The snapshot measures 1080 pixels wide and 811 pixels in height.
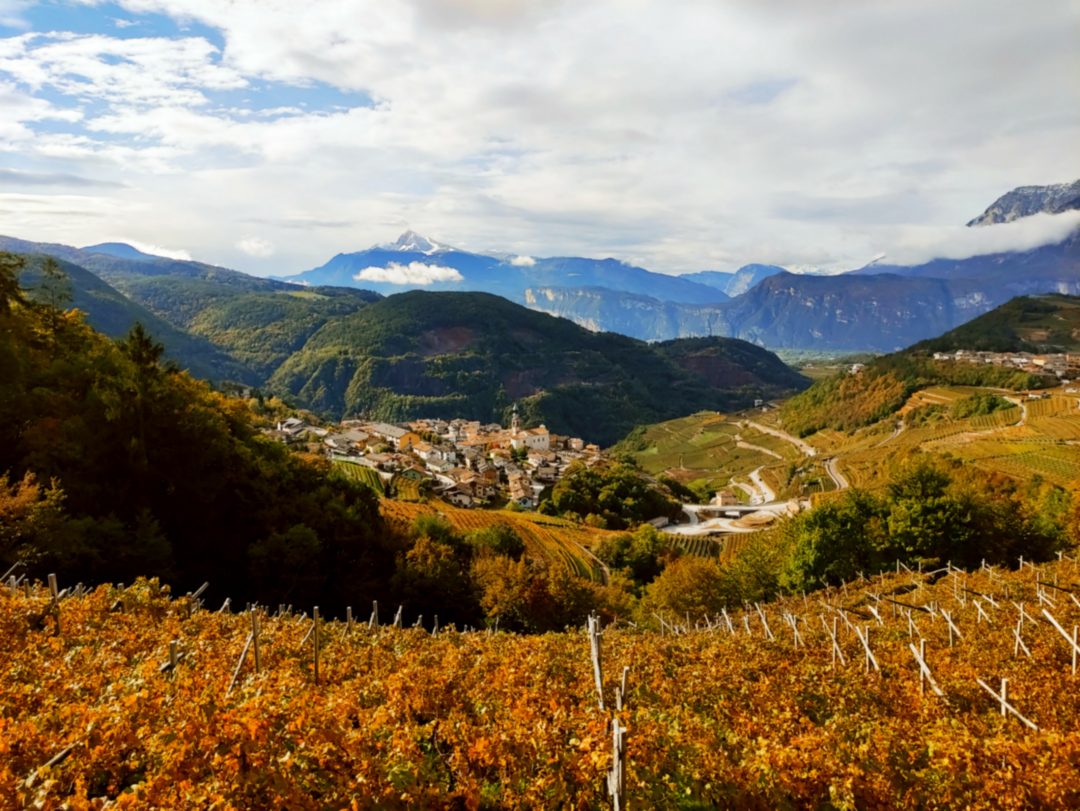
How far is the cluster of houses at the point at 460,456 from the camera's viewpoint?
7394 cm

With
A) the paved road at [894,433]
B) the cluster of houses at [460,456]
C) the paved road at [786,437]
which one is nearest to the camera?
the cluster of houses at [460,456]

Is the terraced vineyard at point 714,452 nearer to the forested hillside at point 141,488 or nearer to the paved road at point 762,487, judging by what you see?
the paved road at point 762,487

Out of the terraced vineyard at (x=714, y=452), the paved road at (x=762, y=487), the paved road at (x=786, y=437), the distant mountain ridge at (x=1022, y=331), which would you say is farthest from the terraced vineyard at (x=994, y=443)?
the distant mountain ridge at (x=1022, y=331)

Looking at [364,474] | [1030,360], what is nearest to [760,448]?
[1030,360]

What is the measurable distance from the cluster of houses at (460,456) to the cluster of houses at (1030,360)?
3665 inches

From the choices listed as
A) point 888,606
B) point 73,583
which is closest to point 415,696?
point 73,583

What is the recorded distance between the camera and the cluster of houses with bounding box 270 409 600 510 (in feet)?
243

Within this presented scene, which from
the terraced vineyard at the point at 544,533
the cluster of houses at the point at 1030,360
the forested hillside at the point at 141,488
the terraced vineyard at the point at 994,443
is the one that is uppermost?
the cluster of houses at the point at 1030,360

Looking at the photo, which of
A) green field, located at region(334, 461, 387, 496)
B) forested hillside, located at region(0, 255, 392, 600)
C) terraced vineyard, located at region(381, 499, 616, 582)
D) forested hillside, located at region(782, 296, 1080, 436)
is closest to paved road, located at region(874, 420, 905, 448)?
forested hillside, located at region(782, 296, 1080, 436)

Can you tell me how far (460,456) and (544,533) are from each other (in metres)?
53.5

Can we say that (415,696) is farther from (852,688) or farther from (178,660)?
(852,688)

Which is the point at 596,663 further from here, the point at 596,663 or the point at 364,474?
the point at 364,474

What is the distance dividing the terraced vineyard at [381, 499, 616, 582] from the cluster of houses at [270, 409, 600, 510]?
17.1m

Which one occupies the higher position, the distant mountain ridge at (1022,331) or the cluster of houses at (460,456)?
the distant mountain ridge at (1022,331)
